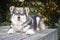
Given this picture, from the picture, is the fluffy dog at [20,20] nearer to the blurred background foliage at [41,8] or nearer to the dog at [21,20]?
the dog at [21,20]

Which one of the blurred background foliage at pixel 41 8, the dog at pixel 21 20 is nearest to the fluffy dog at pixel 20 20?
the dog at pixel 21 20

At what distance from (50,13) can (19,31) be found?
146 inches

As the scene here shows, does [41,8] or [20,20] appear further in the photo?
[41,8]

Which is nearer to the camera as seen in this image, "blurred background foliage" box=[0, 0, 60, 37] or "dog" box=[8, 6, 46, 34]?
"dog" box=[8, 6, 46, 34]

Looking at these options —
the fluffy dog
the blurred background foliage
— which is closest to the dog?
the fluffy dog

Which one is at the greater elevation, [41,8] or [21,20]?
[21,20]

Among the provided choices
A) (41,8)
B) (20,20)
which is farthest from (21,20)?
(41,8)

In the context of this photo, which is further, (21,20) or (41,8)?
(41,8)

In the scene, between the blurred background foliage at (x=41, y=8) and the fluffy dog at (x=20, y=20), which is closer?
the fluffy dog at (x=20, y=20)

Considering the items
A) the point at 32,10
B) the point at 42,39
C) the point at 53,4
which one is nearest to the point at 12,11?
the point at 42,39

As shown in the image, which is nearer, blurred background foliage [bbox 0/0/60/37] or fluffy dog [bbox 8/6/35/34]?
fluffy dog [bbox 8/6/35/34]

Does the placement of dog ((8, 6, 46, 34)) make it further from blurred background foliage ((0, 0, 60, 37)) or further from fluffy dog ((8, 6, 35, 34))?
blurred background foliage ((0, 0, 60, 37))

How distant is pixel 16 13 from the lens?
3416 mm

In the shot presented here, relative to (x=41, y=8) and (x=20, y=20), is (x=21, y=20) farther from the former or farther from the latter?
(x=41, y=8)
